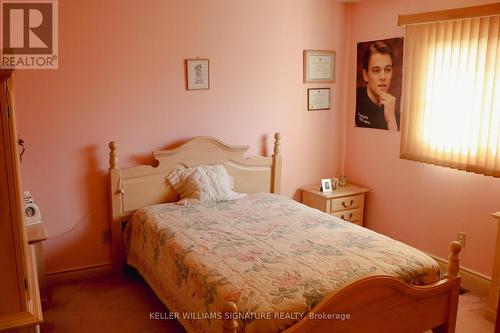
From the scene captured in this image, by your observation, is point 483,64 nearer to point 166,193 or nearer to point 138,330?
point 166,193

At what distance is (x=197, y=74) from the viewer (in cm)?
381

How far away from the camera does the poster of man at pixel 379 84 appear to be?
3.98 metres

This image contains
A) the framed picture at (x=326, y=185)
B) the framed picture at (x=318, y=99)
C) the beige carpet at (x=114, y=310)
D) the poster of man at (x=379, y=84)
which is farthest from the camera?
the framed picture at (x=318, y=99)

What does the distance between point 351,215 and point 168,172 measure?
1850mm

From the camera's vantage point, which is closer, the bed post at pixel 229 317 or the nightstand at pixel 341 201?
the bed post at pixel 229 317

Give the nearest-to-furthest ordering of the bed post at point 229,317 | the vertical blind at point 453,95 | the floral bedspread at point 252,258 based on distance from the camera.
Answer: the bed post at point 229,317, the floral bedspread at point 252,258, the vertical blind at point 453,95

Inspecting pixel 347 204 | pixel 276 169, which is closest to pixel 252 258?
pixel 276 169

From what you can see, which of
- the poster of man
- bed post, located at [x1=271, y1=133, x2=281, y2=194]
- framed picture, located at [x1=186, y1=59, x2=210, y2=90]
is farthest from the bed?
the poster of man

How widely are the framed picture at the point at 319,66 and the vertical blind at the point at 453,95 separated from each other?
0.81 metres

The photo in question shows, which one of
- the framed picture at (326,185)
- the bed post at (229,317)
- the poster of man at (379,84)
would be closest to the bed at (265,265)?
the bed post at (229,317)

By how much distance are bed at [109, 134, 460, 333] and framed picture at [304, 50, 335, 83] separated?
1.36 metres

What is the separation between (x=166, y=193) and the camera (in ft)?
12.2

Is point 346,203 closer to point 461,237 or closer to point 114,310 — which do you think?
point 461,237

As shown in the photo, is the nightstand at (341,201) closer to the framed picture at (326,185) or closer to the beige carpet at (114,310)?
the framed picture at (326,185)
